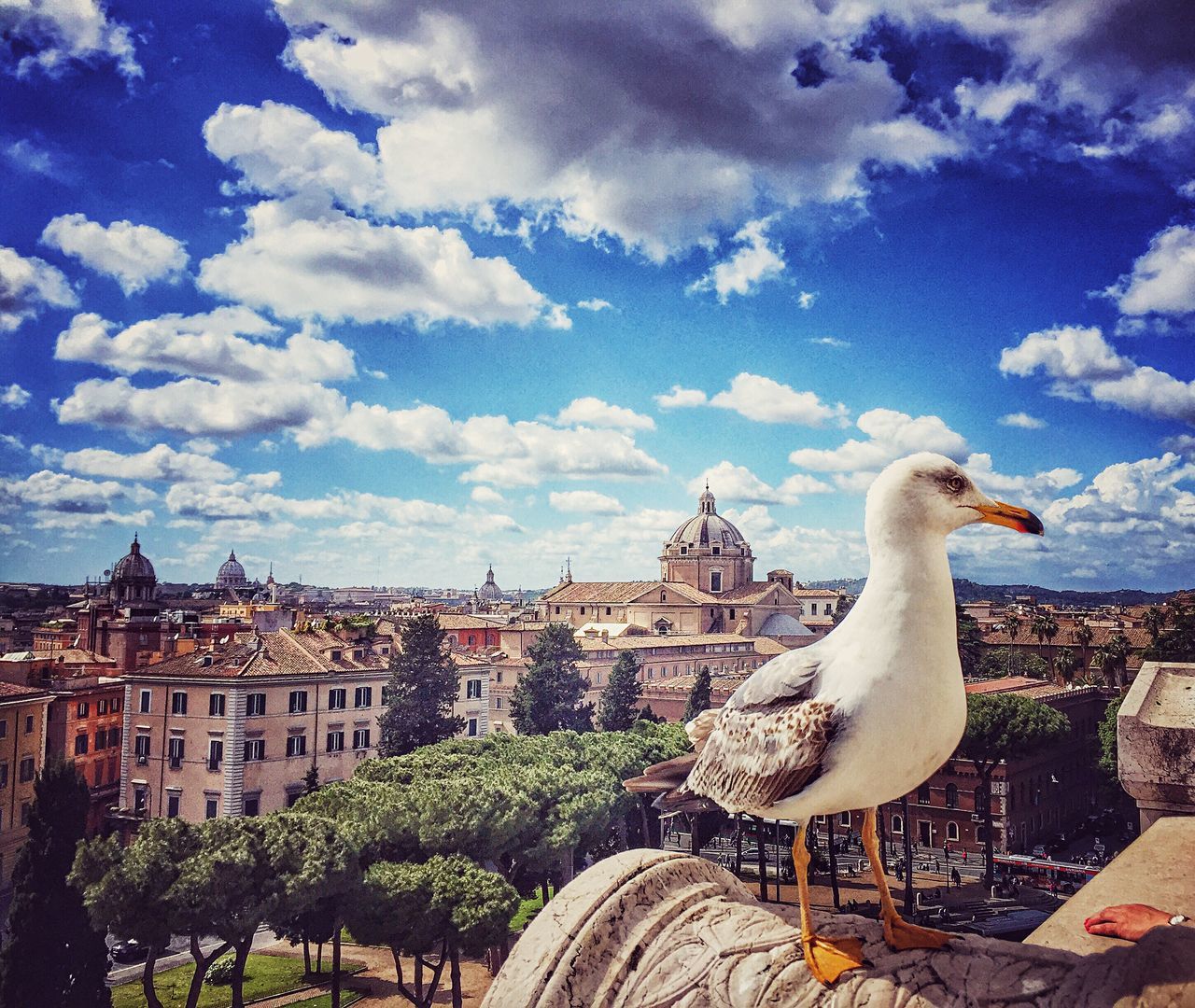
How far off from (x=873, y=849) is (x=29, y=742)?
26.5m

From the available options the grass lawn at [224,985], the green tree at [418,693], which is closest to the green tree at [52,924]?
the grass lawn at [224,985]

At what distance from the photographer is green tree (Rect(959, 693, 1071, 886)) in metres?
23.5

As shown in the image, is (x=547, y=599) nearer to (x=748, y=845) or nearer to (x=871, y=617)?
(x=748, y=845)

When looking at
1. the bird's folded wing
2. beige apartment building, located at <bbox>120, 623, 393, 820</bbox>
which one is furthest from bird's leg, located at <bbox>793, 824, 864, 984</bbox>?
beige apartment building, located at <bbox>120, 623, 393, 820</bbox>

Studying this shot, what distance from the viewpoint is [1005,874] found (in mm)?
23484

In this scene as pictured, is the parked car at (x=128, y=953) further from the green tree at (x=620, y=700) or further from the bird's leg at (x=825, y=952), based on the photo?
the bird's leg at (x=825, y=952)

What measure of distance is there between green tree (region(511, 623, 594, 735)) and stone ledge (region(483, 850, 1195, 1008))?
103 feet

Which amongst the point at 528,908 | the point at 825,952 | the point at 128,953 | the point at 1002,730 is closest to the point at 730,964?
the point at 825,952

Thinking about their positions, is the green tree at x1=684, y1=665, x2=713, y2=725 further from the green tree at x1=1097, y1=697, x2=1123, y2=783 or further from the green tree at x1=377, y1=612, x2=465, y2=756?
the green tree at x1=1097, y1=697, x2=1123, y2=783

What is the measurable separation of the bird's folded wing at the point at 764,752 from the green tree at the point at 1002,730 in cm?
2303

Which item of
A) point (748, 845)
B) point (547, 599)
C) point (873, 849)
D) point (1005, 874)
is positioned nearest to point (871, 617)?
point (873, 849)

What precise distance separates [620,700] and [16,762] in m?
20.2

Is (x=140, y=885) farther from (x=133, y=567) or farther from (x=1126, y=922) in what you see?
Result: (x=133, y=567)

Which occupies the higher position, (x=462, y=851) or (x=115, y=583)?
(x=115, y=583)
